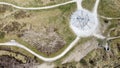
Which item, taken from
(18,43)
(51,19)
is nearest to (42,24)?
(51,19)

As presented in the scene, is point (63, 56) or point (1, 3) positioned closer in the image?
point (63, 56)

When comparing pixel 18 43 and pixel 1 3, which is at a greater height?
pixel 1 3

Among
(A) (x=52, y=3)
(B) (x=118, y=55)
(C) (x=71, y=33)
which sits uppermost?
(A) (x=52, y=3)

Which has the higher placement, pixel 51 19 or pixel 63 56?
pixel 51 19

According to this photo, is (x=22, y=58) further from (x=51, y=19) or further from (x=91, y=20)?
(x=91, y=20)

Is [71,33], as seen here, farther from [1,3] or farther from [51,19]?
[1,3]

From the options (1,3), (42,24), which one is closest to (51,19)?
(42,24)

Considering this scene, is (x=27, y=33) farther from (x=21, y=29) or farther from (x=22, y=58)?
(x=22, y=58)

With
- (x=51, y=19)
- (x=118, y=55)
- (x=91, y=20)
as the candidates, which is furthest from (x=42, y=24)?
(x=118, y=55)
